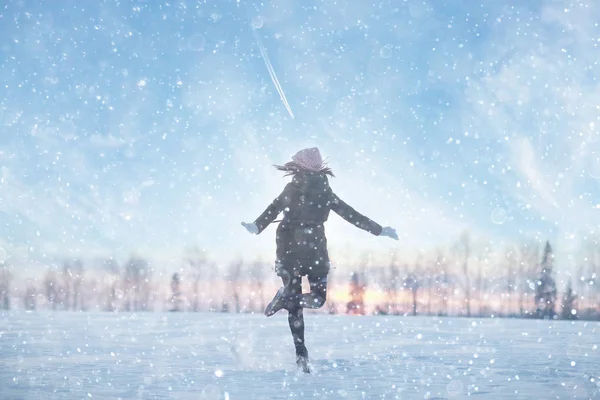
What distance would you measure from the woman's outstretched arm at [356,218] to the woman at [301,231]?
37mm

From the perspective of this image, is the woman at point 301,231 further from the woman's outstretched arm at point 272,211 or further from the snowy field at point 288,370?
the snowy field at point 288,370

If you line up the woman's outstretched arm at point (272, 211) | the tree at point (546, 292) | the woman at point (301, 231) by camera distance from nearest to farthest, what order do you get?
the woman at point (301, 231)
the woman's outstretched arm at point (272, 211)
the tree at point (546, 292)

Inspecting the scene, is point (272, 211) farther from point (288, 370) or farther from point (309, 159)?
point (288, 370)

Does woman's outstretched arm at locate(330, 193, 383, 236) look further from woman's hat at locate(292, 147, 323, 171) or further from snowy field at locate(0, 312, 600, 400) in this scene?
snowy field at locate(0, 312, 600, 400)

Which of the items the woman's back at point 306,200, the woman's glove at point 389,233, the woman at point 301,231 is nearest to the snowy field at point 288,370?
the woman at point 301,231

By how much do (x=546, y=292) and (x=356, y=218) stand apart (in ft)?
200

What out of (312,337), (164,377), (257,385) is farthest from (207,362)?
(312,337)

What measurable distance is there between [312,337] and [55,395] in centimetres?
696

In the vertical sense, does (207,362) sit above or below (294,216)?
below

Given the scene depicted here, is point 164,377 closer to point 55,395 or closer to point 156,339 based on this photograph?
point 55,395

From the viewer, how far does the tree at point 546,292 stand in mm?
61781

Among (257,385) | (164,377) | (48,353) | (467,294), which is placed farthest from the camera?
(467,294)

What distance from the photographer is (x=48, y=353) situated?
843cm

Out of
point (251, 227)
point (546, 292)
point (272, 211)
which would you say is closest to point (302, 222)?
point (272, 211)
